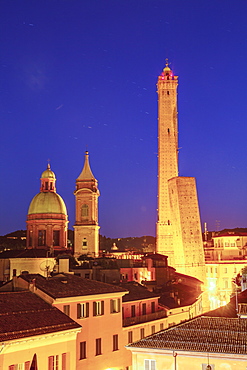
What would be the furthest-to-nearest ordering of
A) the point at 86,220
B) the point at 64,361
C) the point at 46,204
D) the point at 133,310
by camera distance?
the point at 86,220 → the point at 46,204 → the point at 133,310 → the point at 64,361

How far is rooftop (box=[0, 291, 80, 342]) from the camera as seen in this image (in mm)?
21422

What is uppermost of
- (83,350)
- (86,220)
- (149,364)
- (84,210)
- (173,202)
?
(173,202)

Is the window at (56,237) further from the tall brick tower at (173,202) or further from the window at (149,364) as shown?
the window at (149,364)

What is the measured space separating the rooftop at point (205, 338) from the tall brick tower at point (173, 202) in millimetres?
55748

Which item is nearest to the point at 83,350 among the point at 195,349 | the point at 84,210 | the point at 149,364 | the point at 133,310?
the point at 133,310

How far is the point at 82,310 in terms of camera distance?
27359 millimetres

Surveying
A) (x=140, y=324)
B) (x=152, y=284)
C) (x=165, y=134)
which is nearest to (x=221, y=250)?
(x=165, y=134)

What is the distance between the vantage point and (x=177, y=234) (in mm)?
75812

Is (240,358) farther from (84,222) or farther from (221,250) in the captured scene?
(221,250)

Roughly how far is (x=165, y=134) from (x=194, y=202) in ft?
55.6

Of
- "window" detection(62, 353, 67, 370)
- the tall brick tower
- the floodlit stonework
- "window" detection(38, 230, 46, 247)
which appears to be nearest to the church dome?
the floodlit stonework

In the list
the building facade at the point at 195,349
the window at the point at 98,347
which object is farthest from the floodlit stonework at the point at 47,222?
the building facade at the point at 195,349

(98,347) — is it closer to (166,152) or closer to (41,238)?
(41,238)

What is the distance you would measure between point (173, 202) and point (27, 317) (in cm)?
5529
